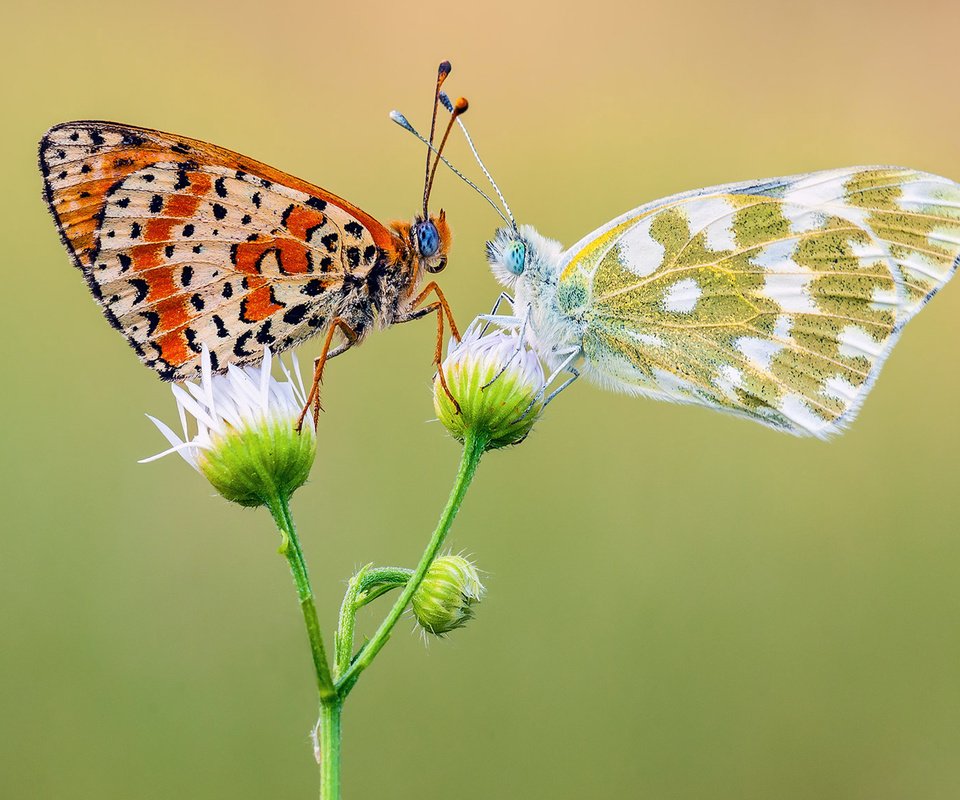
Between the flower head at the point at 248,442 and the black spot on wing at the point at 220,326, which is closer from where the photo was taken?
the flower head at the point at 248,442

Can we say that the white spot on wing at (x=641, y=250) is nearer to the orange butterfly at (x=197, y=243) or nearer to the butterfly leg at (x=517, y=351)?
the butterfly leg at (x=517, y=351)

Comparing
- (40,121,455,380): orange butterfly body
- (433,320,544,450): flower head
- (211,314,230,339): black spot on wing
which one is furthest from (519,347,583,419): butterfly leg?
(211,314,230,339): black spot on wing


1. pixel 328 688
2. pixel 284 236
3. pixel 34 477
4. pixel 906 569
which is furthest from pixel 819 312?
pixel 34 477

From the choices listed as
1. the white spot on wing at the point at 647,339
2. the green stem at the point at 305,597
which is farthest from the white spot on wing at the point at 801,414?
the green stem at the point at 305,597

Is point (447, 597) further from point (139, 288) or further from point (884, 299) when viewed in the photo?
point (884, 299)

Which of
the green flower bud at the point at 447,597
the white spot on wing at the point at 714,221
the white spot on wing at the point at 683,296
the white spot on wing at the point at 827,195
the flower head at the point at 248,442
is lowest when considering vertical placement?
the green flower bud at the point at 447,597

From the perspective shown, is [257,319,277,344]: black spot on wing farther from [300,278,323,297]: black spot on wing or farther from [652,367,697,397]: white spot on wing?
[652,367,697,397]: white spot on wing

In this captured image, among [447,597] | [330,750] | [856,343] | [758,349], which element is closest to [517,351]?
[447,597]
